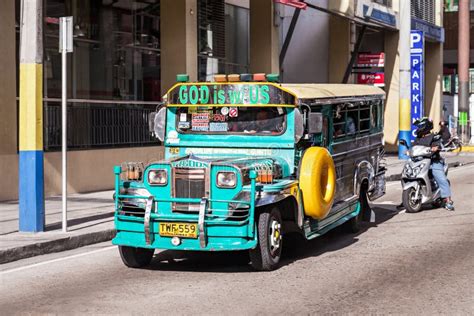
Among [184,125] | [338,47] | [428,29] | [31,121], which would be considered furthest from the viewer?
[428,29]

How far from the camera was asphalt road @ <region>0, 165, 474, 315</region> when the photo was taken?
7.25 meters

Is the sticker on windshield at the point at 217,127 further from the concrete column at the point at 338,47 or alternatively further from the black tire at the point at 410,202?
the concrete column at the point at 338,47

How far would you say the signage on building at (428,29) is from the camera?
37.2 m

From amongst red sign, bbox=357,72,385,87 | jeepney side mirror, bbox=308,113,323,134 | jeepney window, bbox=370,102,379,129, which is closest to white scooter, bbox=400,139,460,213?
jeepney window, bbox=370,102,379,129

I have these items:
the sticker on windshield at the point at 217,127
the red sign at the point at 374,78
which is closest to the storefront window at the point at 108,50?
the sticker on windshield at the point at 217,127

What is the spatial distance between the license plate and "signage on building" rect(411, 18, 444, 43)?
2996 cm

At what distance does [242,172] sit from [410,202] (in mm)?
6449

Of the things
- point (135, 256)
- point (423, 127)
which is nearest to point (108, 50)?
point (423, 127)

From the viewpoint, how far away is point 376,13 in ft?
105

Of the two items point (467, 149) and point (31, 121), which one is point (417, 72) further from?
point (31, 121)

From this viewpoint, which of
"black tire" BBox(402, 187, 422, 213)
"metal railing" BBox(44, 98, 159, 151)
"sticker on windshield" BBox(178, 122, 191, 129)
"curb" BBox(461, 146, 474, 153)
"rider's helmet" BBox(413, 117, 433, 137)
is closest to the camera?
"sticker on windshield" BBox(178, 122, 191, 129)

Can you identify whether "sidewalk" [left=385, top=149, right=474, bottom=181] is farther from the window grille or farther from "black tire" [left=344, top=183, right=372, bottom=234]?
"black tire" [left=344, top=183, right=372, bottom=234]

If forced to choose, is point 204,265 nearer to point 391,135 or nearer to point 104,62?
point 104,62

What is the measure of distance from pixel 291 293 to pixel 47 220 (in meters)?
6.38
